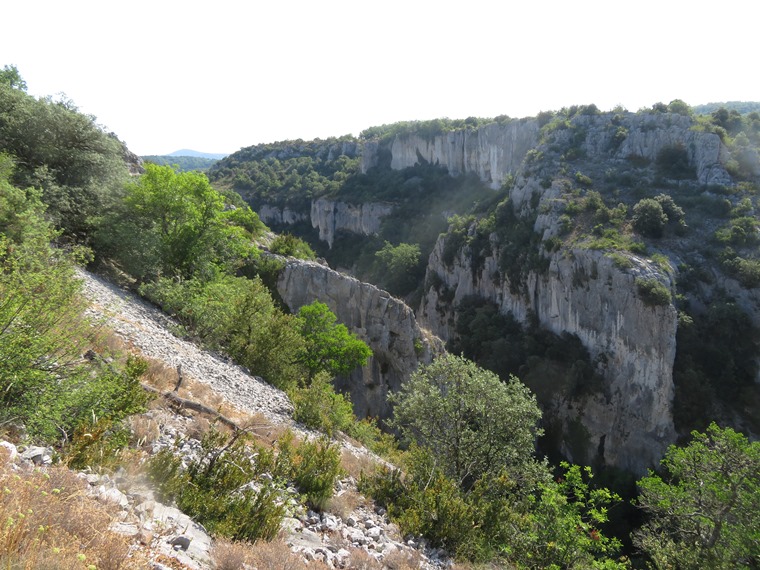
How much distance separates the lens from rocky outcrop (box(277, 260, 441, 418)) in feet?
73.0

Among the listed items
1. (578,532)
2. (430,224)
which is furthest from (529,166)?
(578,532)

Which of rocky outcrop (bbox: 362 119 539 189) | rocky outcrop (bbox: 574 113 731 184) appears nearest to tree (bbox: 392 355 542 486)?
rocky outcrop (bbox: 574 113 731 184)

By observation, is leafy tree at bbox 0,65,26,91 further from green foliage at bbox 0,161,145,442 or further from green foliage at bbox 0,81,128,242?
green foliage at bbox 0,161,145,442

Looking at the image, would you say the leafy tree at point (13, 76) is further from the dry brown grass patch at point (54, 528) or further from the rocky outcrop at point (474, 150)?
the rocky outcrop at point (474, 150)

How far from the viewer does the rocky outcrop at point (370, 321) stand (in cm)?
2227

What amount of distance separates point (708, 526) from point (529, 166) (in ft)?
142

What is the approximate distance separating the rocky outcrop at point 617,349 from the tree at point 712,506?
21454 mm

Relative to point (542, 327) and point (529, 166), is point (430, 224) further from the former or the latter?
point (542, 327)

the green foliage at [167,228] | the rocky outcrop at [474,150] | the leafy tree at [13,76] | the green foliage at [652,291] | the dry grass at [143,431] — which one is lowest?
the green foliage at [652,291]

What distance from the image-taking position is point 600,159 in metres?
46.4

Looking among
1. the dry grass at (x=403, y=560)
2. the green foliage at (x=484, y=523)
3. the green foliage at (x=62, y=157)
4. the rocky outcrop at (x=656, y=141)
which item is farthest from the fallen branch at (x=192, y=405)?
the rocky outcrop at (x=656, y=141)

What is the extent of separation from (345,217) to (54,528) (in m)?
78.1

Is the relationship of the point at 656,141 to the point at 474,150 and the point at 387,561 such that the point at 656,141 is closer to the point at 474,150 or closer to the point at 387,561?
the point at 474,150

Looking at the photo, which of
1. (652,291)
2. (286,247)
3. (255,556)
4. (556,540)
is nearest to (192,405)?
(255,556)
